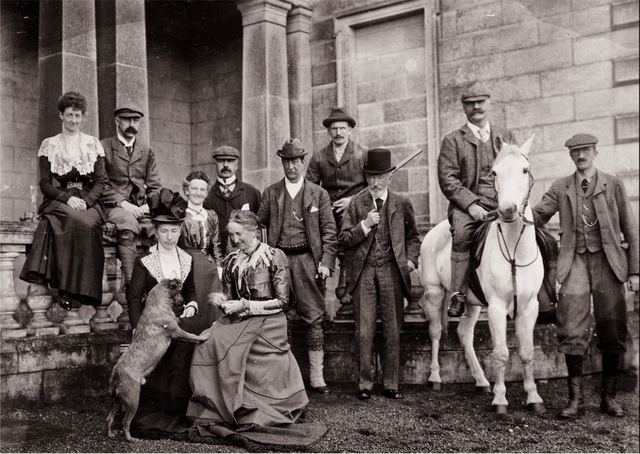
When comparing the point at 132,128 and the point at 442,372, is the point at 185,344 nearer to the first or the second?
the point at 132,128

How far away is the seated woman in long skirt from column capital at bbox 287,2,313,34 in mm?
6423

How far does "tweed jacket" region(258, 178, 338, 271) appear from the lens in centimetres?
713

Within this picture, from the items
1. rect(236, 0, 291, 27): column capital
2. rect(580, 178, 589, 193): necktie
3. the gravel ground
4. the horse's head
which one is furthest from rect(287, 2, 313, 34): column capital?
the gravel ground

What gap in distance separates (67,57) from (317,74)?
418 centimetres

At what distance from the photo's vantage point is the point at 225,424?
5246mm

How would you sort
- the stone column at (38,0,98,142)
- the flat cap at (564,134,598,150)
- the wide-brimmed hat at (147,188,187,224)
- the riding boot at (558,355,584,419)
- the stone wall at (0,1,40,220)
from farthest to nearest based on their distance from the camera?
the stone wall at (0,1,40,220) → the stone column at (38,0,98,142) → the flat cap at (564,134,598,150) → the riding boot at (558,355,584,419) → the wide-brimmed hat at (147,188,187,224)

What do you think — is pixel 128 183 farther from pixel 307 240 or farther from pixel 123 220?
pixel 307 240

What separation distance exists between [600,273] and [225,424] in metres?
3.39

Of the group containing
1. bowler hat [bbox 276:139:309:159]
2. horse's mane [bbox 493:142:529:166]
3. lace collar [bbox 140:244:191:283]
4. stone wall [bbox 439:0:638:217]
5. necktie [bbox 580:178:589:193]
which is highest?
stone wall [bbox 439:0:638:217]

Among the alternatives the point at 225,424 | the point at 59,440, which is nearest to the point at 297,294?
the point at 225,424

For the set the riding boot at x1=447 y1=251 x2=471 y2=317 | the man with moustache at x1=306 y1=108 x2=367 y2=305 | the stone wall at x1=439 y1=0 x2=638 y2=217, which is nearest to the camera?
the riding boot at x1=447 y1=251 x2=471 y2=317

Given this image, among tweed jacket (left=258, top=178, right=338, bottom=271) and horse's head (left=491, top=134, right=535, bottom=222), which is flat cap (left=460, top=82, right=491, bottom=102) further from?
tweed jacket (left=258, top=178, right=338, bottom=271)

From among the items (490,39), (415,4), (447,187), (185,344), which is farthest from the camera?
(415,4)

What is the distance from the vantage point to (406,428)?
570 cm
